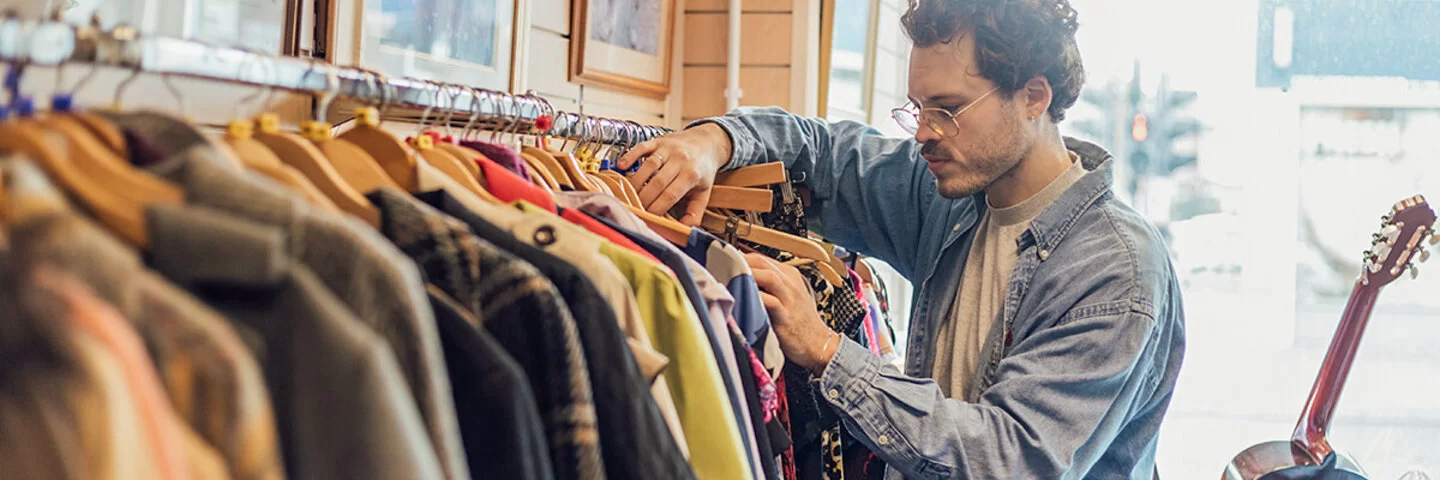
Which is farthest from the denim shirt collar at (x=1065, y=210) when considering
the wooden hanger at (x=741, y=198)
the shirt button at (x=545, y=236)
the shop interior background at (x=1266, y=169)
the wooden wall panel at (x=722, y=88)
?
the shop interior background at (x=1266, y=169)

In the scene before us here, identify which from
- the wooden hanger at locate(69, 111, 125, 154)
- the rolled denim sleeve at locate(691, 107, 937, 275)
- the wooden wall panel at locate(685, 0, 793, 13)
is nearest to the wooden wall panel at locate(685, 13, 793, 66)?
the wooden wall panel at locate(685, 0, 793, 13)

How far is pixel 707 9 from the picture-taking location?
315 cm

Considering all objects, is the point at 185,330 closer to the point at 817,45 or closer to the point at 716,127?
the point at 716,127

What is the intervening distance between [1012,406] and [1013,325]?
0.19 metres

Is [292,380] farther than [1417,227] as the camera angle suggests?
No

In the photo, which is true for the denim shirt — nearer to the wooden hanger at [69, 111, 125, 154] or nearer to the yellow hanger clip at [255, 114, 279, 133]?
the yellow hanger clip at [255, 114, 279, 133]

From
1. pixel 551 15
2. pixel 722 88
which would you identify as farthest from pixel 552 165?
pixel 722 88

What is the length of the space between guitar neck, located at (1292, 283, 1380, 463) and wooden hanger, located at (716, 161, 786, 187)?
1.54 metres

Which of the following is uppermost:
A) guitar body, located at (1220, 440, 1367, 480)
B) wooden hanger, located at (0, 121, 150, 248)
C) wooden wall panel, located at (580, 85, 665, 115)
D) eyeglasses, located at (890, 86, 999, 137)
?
wooden wall panel, located at (580, 85, 665, 115)

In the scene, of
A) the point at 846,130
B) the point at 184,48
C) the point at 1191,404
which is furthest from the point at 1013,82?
the point at 1191,404

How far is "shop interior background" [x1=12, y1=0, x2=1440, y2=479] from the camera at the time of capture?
11.6 ft

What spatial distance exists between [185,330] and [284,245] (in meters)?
0.09

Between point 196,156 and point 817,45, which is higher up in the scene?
point 817,45

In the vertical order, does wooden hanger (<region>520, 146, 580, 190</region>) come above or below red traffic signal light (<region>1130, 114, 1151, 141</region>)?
below
